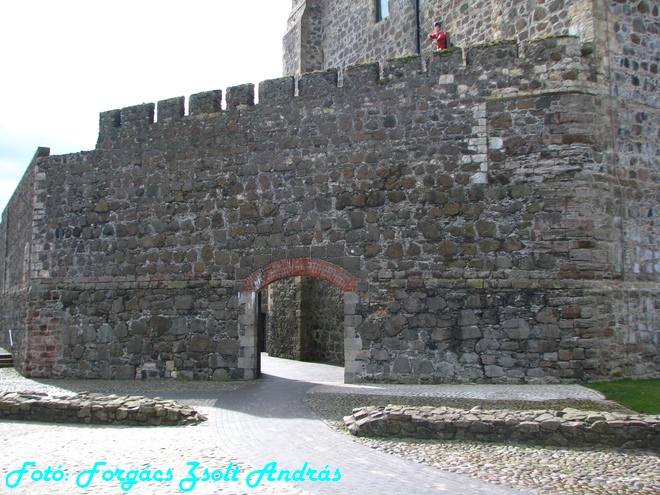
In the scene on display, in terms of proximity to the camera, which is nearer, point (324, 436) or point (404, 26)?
point (324, 436)

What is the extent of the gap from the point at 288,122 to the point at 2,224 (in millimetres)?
15466

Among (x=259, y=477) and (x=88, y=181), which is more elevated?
(x=88, y=181)

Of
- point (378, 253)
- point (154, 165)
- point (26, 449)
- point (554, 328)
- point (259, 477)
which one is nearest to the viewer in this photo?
point (259, 477)

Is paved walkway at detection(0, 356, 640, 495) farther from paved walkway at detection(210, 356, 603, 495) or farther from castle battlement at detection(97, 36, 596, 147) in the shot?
castle battlement at detection(97, 36, 596, 147)

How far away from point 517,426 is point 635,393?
10.6 ft

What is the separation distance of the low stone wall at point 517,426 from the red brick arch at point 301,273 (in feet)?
13.2

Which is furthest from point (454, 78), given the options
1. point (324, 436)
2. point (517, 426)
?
point (324, 436)

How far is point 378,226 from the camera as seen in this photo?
11328mm

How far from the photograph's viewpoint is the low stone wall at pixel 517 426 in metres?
6.70

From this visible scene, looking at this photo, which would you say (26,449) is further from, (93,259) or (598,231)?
(598,231)

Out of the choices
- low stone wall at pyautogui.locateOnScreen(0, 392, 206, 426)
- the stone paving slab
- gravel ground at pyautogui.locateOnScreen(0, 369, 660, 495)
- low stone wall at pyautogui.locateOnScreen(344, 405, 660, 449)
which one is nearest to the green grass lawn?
the stone paving slab

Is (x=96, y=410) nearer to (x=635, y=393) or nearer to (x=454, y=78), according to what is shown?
(x=635, y=393)

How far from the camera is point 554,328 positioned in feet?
33.5

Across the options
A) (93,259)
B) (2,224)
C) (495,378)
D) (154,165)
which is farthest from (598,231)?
(2,224)
